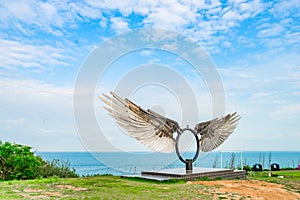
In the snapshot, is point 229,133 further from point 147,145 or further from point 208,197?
point 208,197

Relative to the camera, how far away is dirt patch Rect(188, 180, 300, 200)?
8.03m

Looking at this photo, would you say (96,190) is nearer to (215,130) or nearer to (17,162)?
(17,162)

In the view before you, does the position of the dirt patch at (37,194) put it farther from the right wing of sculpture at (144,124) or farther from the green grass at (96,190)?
the right wing of sculpture at (144,124)

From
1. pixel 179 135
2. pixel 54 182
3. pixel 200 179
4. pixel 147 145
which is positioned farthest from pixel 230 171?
pixel 54 182

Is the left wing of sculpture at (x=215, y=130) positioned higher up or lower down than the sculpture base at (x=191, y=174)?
higher up

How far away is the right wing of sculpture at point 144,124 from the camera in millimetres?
10438

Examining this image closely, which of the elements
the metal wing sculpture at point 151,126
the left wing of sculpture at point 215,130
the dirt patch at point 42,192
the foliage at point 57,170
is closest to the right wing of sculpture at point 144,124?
the metal wing sculpture at point 151,126

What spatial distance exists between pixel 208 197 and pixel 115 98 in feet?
14.6

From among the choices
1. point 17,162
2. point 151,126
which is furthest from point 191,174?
point 17,162

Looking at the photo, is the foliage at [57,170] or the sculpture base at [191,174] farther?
the foliage at [57,170]

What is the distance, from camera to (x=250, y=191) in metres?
8.75

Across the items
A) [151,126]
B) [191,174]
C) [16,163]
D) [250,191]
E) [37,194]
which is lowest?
[37,194]

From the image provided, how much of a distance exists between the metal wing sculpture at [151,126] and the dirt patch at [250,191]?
6.01ft

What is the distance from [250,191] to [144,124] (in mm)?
3941
